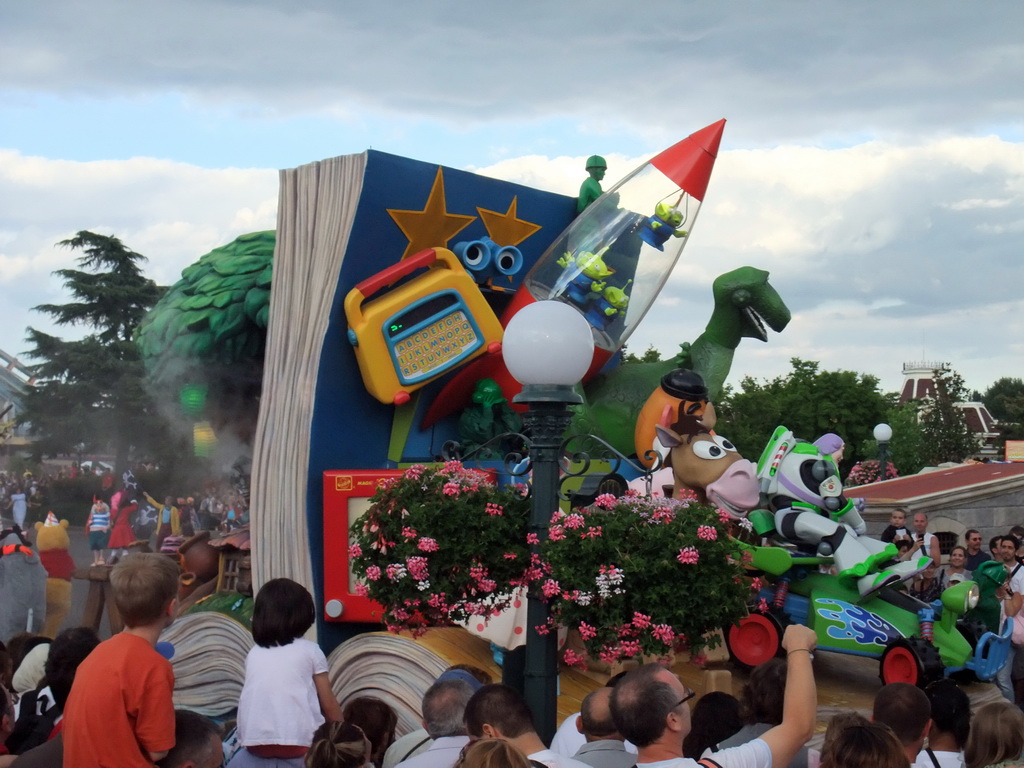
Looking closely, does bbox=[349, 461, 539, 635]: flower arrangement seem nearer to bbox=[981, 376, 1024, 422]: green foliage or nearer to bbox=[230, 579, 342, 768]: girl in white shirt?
bbox=[230, 579, 342, 768]: girl in white shirt

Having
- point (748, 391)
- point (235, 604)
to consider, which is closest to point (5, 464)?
point (235, 604)

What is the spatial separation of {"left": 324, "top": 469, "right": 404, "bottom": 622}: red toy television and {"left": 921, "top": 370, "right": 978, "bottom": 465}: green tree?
1181 inches

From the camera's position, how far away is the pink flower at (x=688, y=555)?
4539 millimetres

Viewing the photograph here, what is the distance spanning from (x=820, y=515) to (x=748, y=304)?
2160 mm

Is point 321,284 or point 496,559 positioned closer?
point 496,559

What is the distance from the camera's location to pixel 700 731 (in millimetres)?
3807

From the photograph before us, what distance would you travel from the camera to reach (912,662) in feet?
24.2

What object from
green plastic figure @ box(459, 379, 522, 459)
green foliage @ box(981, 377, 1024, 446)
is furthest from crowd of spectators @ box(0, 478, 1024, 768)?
green foliage @ box(981, 377, 1024, 446)

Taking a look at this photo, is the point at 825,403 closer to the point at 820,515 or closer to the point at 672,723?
the point at 820,515

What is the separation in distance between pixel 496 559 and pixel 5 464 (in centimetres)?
1978

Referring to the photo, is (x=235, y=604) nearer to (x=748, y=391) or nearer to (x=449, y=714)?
(x=449, y=714)

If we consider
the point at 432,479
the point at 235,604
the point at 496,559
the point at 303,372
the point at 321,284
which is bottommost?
the point at 235,604

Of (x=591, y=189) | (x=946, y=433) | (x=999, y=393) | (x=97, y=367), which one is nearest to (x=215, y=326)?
(x=591, y=189)

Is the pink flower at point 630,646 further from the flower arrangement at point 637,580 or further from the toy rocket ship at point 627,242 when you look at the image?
the toy rocket ship at point 627,242
